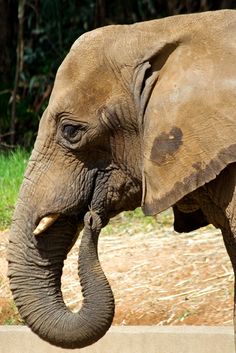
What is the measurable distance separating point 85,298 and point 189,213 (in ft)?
1.99

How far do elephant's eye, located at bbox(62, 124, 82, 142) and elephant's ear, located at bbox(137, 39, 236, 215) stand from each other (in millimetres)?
278

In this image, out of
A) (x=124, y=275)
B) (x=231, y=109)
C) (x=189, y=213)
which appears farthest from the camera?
(x=124, y=275)

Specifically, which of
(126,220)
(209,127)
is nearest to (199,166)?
(209,127)

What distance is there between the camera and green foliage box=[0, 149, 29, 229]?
1001 cm

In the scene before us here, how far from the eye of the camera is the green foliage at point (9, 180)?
10.0 meters

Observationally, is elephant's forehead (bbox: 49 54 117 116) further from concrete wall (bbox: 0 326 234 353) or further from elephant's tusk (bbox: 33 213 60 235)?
concrete wall (bbox: 0 326 234 353)

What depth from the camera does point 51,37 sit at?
16.3m

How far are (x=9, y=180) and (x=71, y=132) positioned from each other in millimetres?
Answer: 5782

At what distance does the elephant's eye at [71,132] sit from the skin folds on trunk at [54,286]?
0.29 metres

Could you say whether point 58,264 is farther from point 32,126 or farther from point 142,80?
point 32,126

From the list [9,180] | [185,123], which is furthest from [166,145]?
[9,180]

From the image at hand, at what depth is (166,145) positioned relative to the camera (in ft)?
16.3

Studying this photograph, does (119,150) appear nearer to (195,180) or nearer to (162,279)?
(195,180)

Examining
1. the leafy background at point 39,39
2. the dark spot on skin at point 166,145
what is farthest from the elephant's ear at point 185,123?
the leafy background at point 39,39
